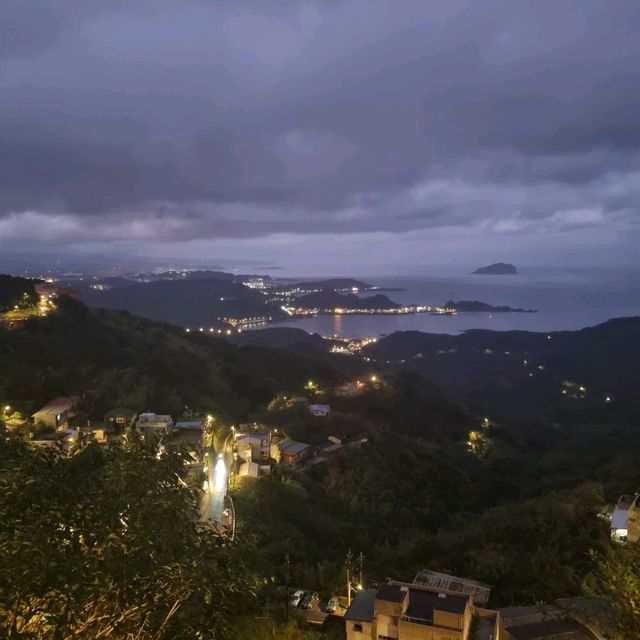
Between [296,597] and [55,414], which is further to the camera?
[55,414]

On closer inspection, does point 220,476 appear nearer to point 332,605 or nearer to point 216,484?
point 216,484

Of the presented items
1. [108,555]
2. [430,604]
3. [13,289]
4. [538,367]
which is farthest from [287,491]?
[538,367]

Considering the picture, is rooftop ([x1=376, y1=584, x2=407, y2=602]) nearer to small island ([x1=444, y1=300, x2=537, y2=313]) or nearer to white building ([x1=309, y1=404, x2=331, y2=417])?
white building ([x1=309, y1=404, x2=331, y2=417])

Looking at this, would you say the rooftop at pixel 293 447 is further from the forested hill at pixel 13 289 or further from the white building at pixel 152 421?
the forested hill at pixel 13 289

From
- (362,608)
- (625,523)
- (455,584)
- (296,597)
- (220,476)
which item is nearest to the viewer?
(362,608)

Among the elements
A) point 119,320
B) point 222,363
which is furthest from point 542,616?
point 119,320

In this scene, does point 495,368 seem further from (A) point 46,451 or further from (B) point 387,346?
(A) point 46,451

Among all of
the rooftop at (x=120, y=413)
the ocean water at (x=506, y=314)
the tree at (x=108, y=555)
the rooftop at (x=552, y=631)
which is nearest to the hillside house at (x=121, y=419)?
the rooftop at (x=120, y=413)
